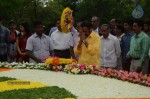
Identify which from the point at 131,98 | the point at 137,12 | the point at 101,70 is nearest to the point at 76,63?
the point at 101,70

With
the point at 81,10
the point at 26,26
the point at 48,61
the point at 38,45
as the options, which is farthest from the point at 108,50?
the point at 81,10

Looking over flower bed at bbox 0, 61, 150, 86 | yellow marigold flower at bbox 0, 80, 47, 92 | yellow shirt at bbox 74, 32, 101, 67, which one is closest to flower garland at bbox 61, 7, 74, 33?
flower bed at bbox 0, 61, 150, 86

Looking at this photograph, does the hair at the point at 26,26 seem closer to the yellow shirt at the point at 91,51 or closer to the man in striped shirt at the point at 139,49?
the yellow shirt at the point at 91,51

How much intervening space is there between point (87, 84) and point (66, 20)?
4.04 m

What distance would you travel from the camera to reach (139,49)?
1105 centimetres

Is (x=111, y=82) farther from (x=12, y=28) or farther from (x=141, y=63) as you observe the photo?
(x=12, y=28)

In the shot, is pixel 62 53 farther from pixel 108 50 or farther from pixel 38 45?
pixel 108 50

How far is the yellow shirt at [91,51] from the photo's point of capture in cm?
1098

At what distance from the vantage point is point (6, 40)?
1470 centimetres

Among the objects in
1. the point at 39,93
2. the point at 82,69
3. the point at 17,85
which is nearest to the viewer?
the point at 39,93

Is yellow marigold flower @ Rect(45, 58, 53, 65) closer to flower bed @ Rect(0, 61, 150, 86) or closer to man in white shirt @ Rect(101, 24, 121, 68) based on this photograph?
flower bed @ Rect(0, 61, 150, 86)

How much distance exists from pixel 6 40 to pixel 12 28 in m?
0.75

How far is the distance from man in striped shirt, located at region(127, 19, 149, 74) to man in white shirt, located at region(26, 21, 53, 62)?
263 centimetres

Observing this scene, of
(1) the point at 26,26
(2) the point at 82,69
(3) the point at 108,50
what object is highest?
(1) the point at 26,26
